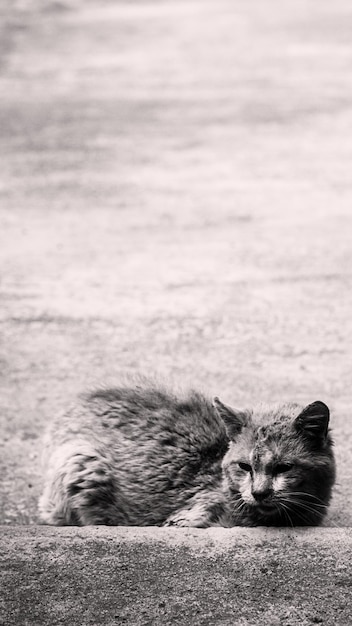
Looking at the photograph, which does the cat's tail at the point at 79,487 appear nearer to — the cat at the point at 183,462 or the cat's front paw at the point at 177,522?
the cat at the point at 183,462

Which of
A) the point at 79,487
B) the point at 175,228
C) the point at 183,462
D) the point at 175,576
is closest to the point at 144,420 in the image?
the point at 183,462

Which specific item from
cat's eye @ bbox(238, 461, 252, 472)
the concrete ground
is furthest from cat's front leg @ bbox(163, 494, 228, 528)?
the concrete ground

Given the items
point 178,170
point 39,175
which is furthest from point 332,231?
point 39,175

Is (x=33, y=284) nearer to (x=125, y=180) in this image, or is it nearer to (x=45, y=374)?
(x=45, y=374)

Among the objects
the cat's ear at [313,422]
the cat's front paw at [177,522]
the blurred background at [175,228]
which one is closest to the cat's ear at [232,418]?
the cat's ear at [313,422]

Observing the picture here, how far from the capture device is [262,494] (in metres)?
3.94

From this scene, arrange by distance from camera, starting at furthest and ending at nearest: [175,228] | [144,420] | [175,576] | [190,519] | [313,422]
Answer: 1. [175,228]
2. [144,420]
3. [190,519]
4. [313,422]
5. [175,576]

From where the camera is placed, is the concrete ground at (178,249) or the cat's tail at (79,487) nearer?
the cat's tail at (79,487)

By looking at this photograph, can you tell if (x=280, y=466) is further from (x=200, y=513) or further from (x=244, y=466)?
(x=200, y=513)

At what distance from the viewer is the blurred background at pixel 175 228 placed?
6.07 meters

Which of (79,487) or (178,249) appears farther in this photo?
(178,249)

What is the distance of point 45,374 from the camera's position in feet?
20.2

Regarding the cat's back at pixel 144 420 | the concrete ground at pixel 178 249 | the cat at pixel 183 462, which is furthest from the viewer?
the concrete ground at pixel 178 249

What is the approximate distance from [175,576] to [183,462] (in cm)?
101
